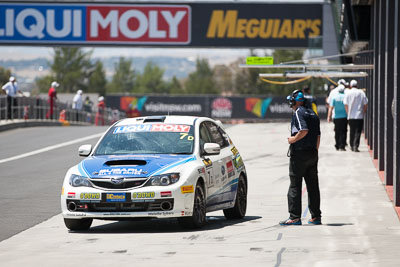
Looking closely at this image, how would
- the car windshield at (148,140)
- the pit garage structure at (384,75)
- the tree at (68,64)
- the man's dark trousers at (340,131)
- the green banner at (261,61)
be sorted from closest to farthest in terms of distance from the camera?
the car windshield at (148,140), the pit garage structure at (384,75), the green banner at (261,61), the man's dark trousers at (340,131), the tree at (68,64)

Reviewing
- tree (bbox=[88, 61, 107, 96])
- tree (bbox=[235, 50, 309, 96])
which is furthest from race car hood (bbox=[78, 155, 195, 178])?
tree (bbox=[88, 61, 107, 96])

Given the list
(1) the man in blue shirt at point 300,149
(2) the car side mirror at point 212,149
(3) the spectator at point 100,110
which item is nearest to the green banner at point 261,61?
(1) the man in blue shirt at point 300,149

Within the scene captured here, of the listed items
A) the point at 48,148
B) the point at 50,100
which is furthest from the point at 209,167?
the point at 50,100

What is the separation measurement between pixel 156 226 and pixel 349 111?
41.4 feet

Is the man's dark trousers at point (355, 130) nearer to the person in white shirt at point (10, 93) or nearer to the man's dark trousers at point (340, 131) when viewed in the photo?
the man's dark trousers at point (340, 131)

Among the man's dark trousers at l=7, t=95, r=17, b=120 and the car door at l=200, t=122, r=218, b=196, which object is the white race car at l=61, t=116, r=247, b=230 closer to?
the car door at l=200, t=122, r=218, b=196

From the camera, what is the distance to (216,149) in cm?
1207

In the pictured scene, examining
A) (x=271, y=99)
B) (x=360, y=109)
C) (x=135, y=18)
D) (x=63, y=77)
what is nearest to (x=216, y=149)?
(x=360, y=109)

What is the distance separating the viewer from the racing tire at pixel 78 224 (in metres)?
11.9

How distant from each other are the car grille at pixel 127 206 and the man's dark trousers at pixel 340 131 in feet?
45.8

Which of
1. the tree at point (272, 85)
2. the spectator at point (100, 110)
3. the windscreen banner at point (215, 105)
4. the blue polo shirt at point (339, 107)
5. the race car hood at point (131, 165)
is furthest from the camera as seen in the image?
the tree at point (272, 85)

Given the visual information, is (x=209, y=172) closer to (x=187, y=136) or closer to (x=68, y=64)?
(x=187, y=136)

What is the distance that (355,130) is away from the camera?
24.6m

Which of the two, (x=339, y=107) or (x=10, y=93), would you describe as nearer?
(x=339, y=107)
